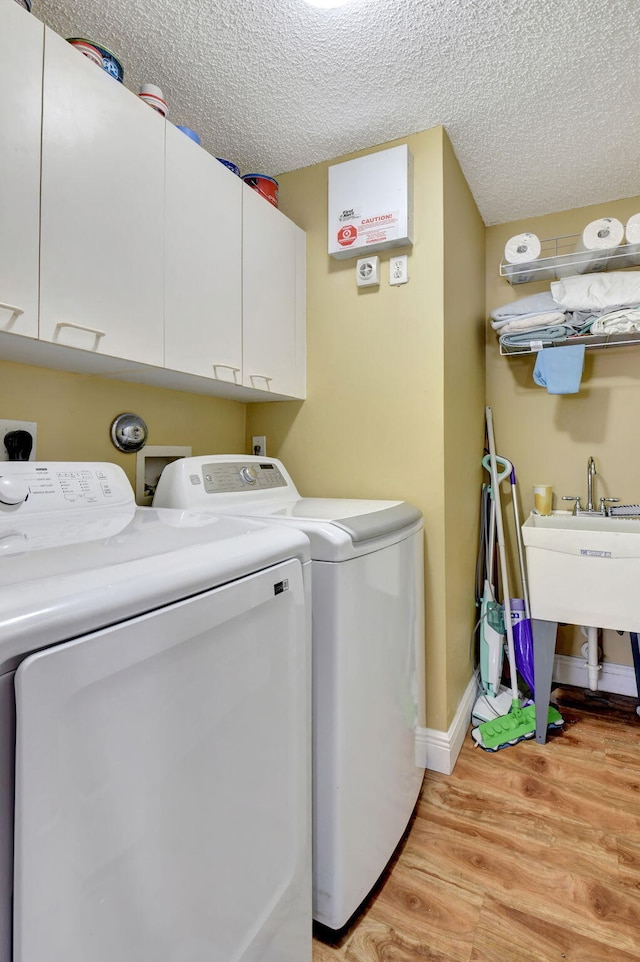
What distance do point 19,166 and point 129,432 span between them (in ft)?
2.65

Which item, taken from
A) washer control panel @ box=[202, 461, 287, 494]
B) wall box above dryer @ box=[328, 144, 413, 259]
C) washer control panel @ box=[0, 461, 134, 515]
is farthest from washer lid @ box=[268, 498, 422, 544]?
wall box above dryer @ box=[328, 144, 413, 259]

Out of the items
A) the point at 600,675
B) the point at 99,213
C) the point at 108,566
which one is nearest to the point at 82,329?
the point at 99,213

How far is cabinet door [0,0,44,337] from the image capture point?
992 mm

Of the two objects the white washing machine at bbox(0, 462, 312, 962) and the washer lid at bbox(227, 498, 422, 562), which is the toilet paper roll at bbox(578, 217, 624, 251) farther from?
the white washing machine at bbox(0, 462, 312, 962)

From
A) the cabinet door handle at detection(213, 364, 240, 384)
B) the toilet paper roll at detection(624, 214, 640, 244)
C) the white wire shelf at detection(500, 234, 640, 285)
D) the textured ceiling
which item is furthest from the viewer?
the white wire shelf at detection(500, 234, 640, 285)

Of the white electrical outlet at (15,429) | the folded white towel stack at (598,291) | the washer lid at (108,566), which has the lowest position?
the washer lid at (108,566)

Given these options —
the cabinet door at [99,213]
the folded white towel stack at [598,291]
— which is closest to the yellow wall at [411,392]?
the folded white towel stack at [598,291]

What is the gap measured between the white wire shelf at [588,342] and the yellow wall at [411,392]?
281mm

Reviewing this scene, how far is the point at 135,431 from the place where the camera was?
1.68 metres

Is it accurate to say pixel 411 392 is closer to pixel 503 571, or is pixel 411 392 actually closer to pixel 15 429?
pixel 503 571

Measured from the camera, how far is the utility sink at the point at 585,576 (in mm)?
1892

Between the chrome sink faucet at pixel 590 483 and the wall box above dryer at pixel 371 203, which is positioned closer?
the wall box above dryer at pixel 371 203

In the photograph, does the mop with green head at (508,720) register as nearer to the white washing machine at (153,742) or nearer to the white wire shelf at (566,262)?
the white wire shelf at (566,262)

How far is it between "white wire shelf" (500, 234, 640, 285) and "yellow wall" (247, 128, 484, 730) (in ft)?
0.87
